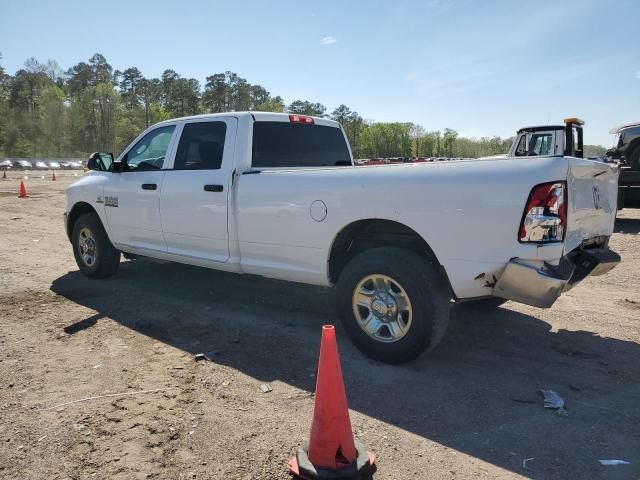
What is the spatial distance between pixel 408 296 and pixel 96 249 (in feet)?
15.1

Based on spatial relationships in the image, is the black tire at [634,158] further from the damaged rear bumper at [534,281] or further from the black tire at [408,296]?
the black tire at [408,296]

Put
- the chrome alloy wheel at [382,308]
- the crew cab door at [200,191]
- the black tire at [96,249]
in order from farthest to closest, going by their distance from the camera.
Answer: the black tire at [96,249], the crew cab door at [200,191], the chrome alloy wheel at [382,308]

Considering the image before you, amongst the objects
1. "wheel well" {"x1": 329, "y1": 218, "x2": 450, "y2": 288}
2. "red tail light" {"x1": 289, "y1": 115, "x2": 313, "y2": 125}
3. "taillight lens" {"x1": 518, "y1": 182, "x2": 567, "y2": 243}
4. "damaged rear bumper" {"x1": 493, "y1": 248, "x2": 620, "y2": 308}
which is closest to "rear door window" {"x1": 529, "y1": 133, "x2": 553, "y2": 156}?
"red tail light" {"x1": 289, "y1": 115, "x2": 313, "y2": 125}

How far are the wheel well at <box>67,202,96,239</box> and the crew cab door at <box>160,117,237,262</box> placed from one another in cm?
182

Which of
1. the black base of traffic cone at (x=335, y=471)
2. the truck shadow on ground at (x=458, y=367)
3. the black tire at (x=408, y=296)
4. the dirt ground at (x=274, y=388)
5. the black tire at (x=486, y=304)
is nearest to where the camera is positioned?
the black base of traffic cone at (x=335, y=471)

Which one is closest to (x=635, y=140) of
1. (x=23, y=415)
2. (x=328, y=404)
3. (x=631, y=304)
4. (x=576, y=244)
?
(x=631, y=304)

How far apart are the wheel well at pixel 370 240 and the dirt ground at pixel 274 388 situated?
31.3 inches

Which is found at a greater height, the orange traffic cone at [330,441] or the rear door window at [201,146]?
the rear door window at [201,146]

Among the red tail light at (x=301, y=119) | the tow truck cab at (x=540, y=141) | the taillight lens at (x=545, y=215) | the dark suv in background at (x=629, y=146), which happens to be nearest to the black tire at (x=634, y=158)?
the dark suv in background at (x=629, y=146)

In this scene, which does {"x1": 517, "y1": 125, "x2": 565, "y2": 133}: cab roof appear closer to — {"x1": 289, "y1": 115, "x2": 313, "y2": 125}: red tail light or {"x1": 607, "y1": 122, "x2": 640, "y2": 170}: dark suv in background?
{"x1": 607, "y1": 122, "x2": 640, "y2": 170}: dark suv in background

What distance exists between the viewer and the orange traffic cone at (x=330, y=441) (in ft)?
→ 8.23

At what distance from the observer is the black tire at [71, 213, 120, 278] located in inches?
255

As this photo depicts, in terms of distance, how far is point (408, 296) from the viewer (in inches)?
144

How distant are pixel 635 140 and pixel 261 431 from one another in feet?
38.7
